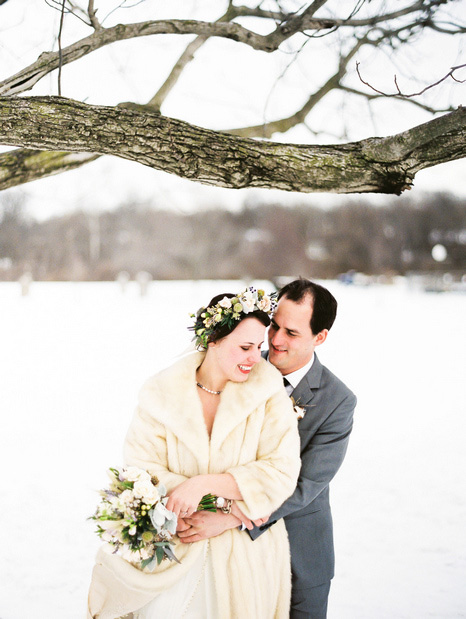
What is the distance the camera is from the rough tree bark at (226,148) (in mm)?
2439

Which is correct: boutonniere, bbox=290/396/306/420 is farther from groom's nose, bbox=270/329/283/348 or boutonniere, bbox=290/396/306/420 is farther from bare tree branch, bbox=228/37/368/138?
bare tree branch, bbox=228/37/368/138

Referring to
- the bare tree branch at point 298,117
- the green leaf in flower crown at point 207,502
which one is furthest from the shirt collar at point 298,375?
→ the bare tree branch at point 298,117

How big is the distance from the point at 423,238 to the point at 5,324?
4611 centimetres

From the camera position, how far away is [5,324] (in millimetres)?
17969

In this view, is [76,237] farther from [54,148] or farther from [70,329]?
[54,148]

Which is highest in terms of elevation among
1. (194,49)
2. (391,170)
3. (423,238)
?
(423,238)

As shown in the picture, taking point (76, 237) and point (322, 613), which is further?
point (76, 237)

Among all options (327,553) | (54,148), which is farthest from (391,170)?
(327,553)

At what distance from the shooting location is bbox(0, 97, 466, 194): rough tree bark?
2.44 meters

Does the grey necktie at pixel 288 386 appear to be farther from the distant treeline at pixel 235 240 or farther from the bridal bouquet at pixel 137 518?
the distant treeline at pixel 235 240

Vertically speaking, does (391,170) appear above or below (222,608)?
above

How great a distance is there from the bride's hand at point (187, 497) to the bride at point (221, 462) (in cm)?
3

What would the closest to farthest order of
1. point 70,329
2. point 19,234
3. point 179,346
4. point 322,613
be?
point 322,613 < point 179,346 < point 70,329 < point 19,234

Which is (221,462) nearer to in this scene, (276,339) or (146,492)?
(146,492)
